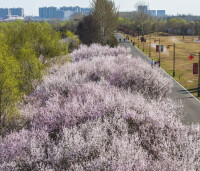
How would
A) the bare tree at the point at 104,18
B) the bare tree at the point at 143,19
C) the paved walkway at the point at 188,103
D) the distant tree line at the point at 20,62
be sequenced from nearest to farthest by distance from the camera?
1. the distant tree line at the point at 20,62
2. the paved walkway at the point at 188,103
3. the bare tree at the point at 104,18
4. the bare tree at the point at 143,19

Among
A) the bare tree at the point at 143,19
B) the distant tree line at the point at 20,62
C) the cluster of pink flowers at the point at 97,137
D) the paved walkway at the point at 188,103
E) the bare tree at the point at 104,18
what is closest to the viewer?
the cluster of pink flowers at the point at 97,137

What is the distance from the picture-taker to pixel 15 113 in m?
19.1

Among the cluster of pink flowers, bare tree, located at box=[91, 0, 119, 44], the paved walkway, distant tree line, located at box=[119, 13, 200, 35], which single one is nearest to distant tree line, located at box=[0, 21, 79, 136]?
the cluster of pink flowers

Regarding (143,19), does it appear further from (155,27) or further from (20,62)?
(20,62)

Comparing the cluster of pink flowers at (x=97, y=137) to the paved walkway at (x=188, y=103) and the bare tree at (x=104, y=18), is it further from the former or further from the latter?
the bare tree at (x=104, y=18)

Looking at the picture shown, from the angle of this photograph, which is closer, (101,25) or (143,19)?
(101,25)

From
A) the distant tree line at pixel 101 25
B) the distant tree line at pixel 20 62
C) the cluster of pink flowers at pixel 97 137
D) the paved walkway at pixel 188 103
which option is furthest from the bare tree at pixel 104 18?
the cluster of pink flowers at pixel 97 137

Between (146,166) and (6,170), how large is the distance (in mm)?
6921

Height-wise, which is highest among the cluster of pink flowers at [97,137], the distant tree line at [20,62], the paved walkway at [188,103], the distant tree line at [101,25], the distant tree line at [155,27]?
the distant tree line at [155,27]

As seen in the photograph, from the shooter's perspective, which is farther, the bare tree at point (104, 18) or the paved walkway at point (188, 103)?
the bare tree at point (104, 18)

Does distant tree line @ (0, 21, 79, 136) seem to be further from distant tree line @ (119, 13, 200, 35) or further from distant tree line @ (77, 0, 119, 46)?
distant tree line @ (119, 13, 200, 35)

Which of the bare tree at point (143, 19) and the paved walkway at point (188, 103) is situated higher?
the bare tree at point (143, 19)

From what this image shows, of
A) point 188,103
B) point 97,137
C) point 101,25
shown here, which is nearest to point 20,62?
point 97,137

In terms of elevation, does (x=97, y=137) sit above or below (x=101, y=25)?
below
